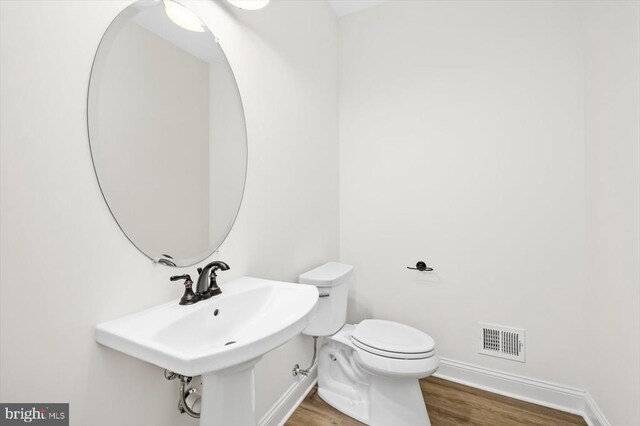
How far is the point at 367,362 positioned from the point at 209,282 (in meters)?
0.94

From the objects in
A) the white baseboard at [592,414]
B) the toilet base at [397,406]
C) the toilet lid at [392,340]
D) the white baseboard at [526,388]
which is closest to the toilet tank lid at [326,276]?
the toilet lid at [392,340]

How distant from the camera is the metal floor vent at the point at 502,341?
1.64 meters

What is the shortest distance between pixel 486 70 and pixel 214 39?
165 centimetres

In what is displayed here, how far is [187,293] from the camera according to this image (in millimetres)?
889

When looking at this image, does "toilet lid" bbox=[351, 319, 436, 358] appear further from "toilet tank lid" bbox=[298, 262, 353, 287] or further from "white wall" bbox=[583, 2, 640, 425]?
"white wall" bbox=[583, 2, 640, 425]

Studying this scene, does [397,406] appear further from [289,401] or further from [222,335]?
[222,335]

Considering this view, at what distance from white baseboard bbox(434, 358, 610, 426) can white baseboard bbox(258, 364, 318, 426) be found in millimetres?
888

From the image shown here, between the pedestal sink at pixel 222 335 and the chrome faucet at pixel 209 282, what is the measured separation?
0.09 ft

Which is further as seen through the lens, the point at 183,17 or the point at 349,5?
the point at 349,5

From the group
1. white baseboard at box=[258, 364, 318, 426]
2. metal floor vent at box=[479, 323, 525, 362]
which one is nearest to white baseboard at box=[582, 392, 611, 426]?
metal floor vent at box=[479, 323, 525, 362]

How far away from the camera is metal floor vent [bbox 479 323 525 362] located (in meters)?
1.64

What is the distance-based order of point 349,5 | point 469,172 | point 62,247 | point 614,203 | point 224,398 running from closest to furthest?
point 62,247 → point 224,398 → point 614,203 → point 469,172 → point 349,5

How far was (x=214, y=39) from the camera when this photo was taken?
1.08 meters

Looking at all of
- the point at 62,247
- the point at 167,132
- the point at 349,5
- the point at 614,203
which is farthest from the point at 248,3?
the point at 614,203
